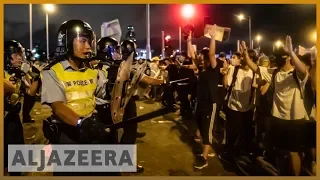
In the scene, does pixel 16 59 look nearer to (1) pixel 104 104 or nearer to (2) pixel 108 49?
(1) pixel 104 104

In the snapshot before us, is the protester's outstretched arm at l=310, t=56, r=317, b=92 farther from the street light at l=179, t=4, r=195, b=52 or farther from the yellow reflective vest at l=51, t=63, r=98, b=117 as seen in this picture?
the yellow reflective vest at l=51, t=63, r=98, b=117

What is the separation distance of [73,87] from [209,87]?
2615mm

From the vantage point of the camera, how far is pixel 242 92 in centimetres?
575

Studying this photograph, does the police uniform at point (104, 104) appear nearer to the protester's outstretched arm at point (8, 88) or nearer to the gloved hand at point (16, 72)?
the protester's outstretched arm at point (8, 88)

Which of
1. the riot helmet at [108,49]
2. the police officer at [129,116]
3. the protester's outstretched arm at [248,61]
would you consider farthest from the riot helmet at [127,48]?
the protester's outstretched arm at [248,61]

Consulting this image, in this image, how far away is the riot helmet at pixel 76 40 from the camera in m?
3.28

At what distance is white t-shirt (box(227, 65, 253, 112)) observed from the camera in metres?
5.75

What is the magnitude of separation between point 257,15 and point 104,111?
2435 millimetres

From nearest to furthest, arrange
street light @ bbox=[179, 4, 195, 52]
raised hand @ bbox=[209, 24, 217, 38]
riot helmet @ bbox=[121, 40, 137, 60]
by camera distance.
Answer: street light @ bbox=[179, 4, 195, 52] → raised hand @ bbox=[209, 24, 217, 38] → riot helmet @ bbox=[121, 40, 137, 60]

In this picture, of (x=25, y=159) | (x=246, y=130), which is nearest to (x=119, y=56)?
(x=25, y=159)

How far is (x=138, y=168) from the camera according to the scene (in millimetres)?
5211

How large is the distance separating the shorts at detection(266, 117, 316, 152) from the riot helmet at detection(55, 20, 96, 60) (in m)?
2.30

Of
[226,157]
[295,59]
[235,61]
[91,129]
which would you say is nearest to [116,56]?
[235,61]

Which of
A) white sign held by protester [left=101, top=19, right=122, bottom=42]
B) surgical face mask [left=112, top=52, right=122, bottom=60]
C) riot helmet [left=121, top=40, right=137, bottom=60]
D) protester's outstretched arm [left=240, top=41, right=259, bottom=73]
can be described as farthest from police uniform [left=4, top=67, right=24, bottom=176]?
protester's outstretched arm [left=240, top=41, right=259, bottom=73]
